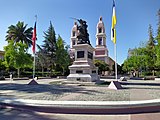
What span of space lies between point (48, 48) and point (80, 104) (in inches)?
1837

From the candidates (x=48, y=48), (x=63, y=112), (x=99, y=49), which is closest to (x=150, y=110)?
(x=63, y=112)

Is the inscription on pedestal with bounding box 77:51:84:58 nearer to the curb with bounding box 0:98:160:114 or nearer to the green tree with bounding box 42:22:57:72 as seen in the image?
the curb with bounding box 0:98:160:114

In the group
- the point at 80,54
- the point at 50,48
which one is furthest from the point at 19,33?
the point at 80,54

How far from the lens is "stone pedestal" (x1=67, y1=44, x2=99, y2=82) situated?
72.7 feet

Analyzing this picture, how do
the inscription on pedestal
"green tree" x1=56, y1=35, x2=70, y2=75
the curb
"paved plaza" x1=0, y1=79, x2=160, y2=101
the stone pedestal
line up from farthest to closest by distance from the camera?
"green tree" x1=56, y1=35, x2=70, y2=75, the inscription on pedestal, the stone pedestal, "paved plaza" x1=0, y1=79, x2=160, y2=101, the curb

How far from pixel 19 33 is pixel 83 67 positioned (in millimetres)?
34567

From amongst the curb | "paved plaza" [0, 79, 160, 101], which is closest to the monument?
"paved plaza" [0, 79, 160, 101]

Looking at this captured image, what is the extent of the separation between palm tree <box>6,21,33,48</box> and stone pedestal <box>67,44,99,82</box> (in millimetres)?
31126

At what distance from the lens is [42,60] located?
180 feet

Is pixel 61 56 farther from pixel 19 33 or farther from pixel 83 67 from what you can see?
pixel 83 67

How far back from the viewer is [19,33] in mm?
51250

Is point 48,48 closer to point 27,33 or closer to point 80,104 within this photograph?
point 27,33

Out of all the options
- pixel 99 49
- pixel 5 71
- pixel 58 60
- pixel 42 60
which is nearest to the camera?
pixel 5 71

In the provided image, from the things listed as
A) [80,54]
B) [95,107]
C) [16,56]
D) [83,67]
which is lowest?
[95,107]
